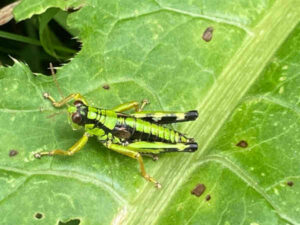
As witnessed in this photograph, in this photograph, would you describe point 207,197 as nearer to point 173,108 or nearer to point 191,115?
point 191,115

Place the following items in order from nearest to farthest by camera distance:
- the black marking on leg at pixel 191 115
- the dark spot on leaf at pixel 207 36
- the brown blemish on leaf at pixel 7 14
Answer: the black marking on leg at pixel 191 115, the dark spot on leaf at pixel 207 36, the brown blemish on leaf at pixel 7 14

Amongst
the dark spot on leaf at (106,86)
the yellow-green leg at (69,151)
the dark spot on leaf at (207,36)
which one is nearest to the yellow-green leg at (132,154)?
the yellow-green leg at (69,151)

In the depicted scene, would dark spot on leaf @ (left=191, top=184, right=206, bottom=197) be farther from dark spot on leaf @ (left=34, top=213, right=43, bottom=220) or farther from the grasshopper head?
dark spot on leaf @ (left=34, top=213, right=43, bottom=220)

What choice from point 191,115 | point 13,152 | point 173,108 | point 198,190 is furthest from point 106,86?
point 198,190

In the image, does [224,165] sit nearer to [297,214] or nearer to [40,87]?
[297,214]

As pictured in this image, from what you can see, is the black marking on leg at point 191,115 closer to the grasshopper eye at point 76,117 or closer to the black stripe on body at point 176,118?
the black stripe on body at point 176,118

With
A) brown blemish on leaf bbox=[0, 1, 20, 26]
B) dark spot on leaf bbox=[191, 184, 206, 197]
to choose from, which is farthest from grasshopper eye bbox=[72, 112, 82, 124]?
brown blemish on leaf bbox=[0, 1, 20, 26]

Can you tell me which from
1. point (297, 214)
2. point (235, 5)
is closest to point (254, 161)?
point (297, 214)

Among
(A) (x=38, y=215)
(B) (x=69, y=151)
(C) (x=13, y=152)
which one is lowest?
(A) (x=38, y=215)
